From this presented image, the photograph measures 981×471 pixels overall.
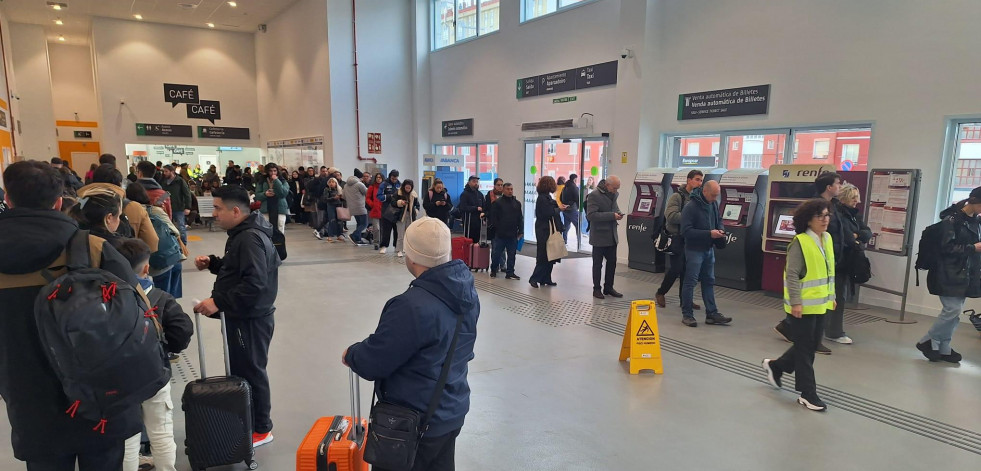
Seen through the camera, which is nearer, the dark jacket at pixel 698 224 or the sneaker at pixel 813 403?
the sneaker at pixel 813 403

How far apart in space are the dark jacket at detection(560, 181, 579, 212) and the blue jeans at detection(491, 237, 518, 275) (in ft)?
10.2

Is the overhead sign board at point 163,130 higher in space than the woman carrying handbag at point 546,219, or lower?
higher

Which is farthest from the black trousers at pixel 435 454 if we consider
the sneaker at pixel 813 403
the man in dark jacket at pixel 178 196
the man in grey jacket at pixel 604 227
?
the man in dark jacket at pixel 178 196

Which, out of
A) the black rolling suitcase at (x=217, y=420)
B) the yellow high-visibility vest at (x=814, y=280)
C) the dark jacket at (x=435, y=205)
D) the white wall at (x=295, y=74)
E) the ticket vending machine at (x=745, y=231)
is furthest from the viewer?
the white wall at (x=295, y=74)

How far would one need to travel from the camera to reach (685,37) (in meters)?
8.49

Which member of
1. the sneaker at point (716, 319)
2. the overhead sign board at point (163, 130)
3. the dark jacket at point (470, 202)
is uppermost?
the overhead sign board at point (163, 130)

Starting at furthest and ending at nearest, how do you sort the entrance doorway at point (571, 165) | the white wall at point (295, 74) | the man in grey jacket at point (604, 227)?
the white wall at point (295, 74) < the entrance doorway at point (571, 165) < the man in grey jacket at point (604, 227)

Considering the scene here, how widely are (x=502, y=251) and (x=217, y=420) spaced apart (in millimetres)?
5702

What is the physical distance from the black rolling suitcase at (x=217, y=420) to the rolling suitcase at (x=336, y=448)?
1.76 ft

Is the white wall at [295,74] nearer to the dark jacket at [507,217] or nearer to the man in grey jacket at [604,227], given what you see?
the dark jacket at [507,217]

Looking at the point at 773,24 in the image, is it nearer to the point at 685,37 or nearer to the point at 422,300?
the point at 685,37

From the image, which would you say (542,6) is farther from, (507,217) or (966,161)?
(966,161)

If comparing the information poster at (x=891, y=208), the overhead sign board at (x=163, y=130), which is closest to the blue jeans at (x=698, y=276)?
the information poster at (x=891, y=208)

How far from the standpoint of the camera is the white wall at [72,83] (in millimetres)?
19906
